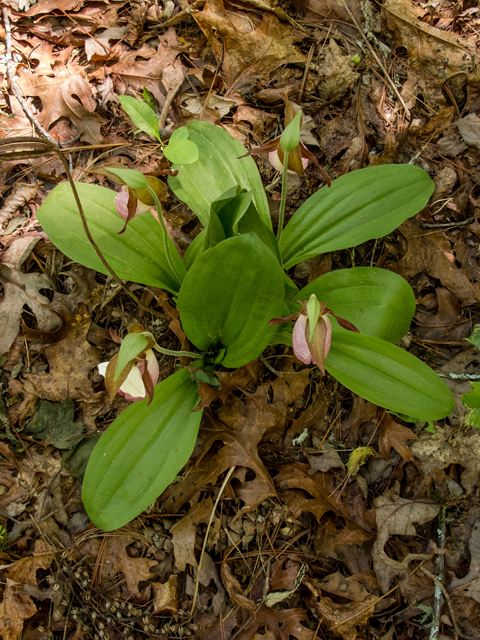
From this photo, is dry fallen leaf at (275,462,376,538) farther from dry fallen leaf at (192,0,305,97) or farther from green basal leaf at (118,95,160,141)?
dry fallen leaf at (192,0,305,97)

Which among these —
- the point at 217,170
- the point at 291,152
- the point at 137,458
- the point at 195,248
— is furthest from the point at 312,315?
the point at 217,170

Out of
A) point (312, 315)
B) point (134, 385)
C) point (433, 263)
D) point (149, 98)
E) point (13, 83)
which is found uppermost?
point (13, 83)

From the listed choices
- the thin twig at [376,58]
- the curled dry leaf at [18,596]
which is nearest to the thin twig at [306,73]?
the thin twig at [376,58]

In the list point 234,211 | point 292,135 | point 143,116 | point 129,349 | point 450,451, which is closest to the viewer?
point 129,349

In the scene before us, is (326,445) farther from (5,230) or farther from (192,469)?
(5,230)

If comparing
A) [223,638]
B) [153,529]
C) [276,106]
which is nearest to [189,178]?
[276,106]

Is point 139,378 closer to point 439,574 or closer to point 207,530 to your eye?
point 207,530

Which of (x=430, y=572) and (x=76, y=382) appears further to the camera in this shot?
(x=76, y=382)

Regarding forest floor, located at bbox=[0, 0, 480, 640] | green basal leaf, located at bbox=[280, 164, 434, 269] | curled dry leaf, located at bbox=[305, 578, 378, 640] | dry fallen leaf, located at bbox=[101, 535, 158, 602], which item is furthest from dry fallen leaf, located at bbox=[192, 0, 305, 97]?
curled dry leaf, located at bbox=[305, 578, 378, 640]
